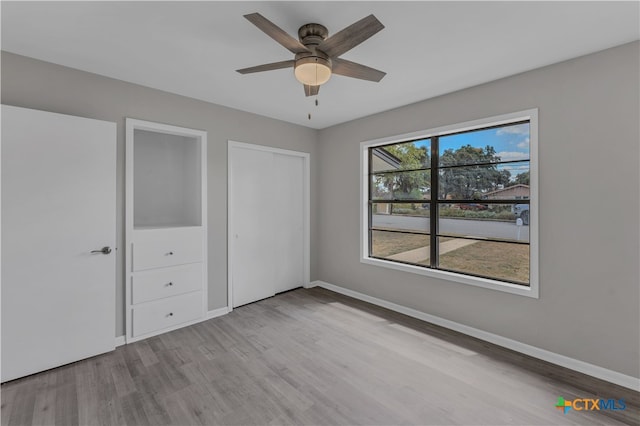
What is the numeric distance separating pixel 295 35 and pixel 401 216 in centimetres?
254

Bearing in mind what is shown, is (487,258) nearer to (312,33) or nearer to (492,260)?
(492,260)

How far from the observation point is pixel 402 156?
12.5 ft

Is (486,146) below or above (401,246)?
above

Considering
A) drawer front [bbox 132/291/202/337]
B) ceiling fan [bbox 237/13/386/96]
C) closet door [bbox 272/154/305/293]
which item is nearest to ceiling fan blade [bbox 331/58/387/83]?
ceiling fan [bbox 237/13/386/96]

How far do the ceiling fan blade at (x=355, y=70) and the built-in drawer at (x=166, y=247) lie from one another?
2.39 meters

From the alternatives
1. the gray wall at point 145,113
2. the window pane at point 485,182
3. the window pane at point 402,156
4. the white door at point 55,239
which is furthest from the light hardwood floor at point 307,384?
the window pane at point 402,156

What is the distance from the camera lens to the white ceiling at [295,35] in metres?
1.81

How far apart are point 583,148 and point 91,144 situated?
427cm

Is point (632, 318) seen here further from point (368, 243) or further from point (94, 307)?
point (94, 307)

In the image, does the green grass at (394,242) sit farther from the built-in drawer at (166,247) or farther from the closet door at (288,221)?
the built-in drawer at (166,247)

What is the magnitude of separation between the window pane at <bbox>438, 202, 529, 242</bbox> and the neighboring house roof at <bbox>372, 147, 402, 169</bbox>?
2.81 feet

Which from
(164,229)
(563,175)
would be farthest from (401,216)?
(164,229)

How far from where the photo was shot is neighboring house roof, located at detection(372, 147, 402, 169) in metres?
3.88

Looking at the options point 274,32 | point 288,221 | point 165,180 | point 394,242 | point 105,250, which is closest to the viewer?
point 274,32
